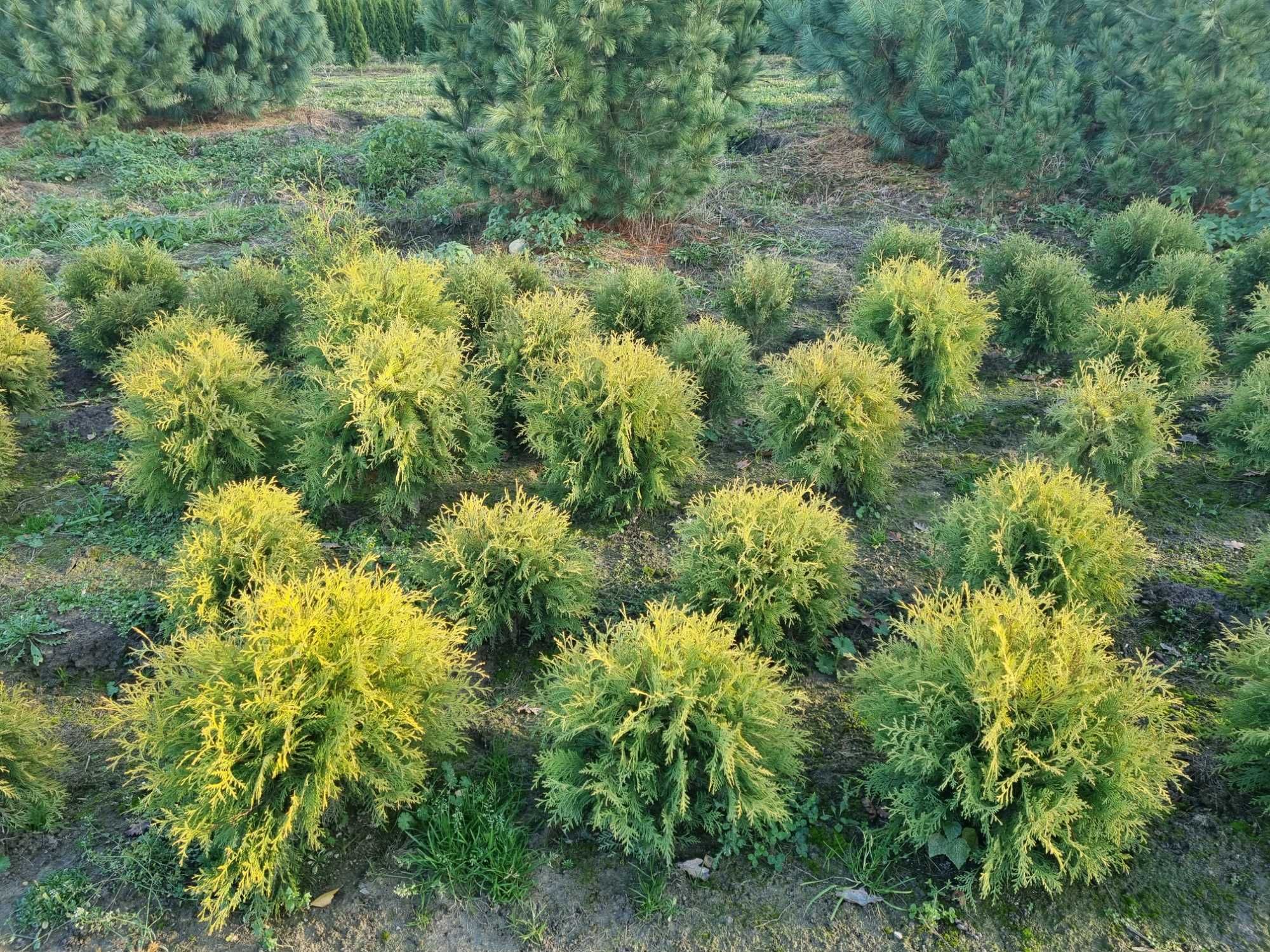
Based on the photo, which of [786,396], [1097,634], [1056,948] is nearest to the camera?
[1056,948]

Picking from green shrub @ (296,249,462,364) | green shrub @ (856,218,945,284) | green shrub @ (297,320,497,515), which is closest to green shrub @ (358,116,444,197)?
green shrub @ (296,249,462,364)

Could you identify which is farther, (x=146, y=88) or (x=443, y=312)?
(x=146, y=88)

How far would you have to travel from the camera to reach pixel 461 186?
9.40 meters

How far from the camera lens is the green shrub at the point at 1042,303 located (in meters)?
6.42

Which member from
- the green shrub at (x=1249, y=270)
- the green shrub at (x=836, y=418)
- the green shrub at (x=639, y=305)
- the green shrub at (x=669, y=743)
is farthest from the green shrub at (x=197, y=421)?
the green shrub at (x=1249, y=270)

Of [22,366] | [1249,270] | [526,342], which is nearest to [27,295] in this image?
[22,366]

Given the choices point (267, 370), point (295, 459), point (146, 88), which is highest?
point (146, 88)

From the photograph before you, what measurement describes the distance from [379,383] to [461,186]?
5.76m

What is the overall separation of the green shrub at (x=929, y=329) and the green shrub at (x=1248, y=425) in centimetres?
159

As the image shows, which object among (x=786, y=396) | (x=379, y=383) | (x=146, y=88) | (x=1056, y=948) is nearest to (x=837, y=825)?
(x=1056, y=948)

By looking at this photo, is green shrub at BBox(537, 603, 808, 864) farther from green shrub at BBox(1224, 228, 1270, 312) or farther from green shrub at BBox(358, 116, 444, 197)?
green shrub at BBox(358, 116, 444, 197)

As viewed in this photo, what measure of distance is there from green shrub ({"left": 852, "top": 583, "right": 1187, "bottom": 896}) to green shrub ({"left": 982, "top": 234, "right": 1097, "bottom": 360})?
4.15 m

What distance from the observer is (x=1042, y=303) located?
649 cm

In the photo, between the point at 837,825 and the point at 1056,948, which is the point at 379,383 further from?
the point at 1056,948
